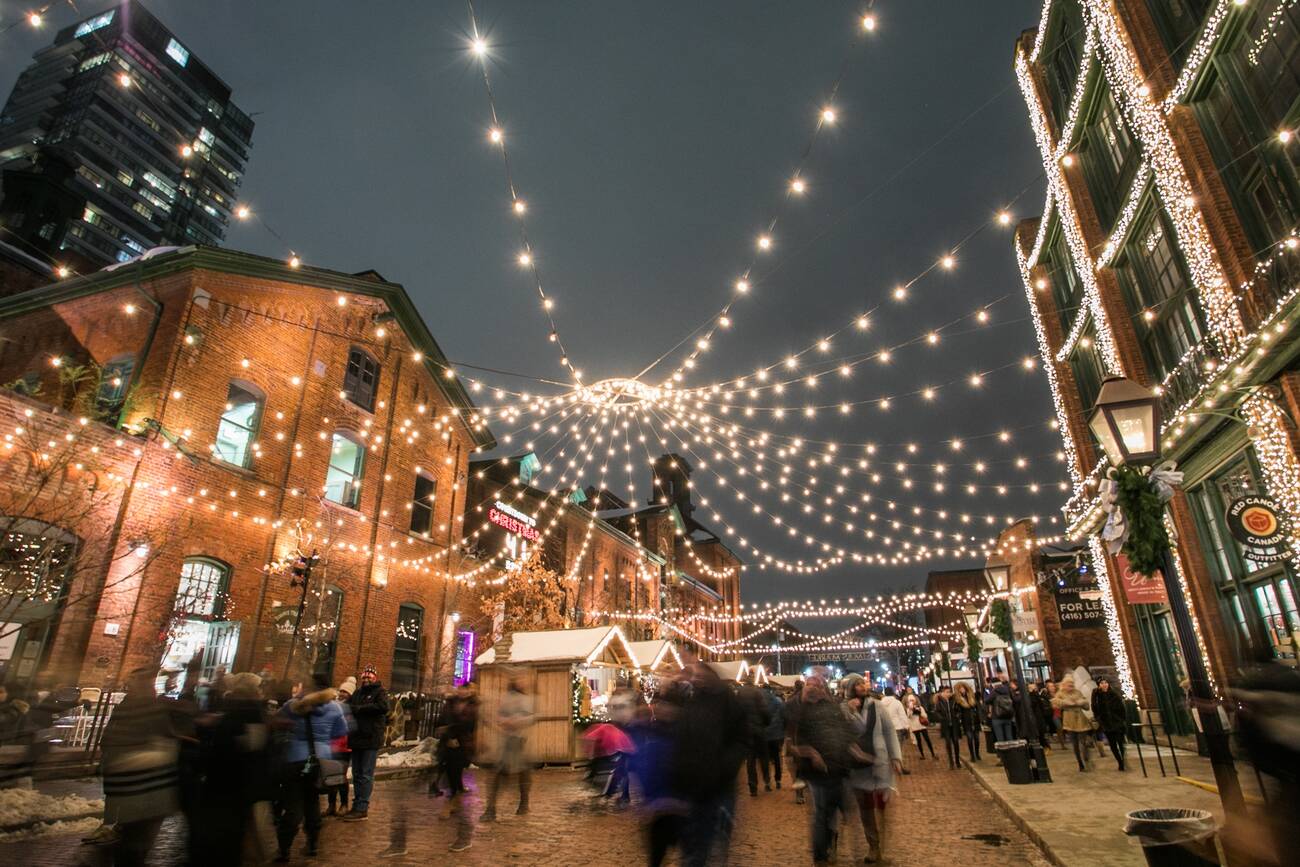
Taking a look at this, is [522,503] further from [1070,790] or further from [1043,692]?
[1070,790]

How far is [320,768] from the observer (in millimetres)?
7309

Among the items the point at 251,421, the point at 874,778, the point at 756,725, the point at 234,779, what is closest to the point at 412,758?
the point at 756,725

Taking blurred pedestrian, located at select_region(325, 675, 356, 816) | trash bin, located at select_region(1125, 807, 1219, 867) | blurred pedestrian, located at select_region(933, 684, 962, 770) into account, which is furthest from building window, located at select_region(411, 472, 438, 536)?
trash bin, located at select_region(1125, 807, 1219, 867)

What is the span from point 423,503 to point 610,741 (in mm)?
13346

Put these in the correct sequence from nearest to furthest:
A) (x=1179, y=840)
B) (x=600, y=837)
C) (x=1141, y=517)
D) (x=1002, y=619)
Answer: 1. (x=1179, y=840)
2. (x=1141, y=517)
3. (x=600, y=837)
4. (x=1002, y=619)

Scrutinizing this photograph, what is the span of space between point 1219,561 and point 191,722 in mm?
15141

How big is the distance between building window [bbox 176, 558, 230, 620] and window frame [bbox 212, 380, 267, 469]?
2.25m

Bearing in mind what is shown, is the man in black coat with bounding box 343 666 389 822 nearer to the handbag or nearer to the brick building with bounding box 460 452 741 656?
the handbag

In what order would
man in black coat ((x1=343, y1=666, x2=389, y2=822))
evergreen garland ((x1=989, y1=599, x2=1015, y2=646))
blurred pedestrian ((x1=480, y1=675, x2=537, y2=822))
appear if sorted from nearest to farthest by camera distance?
blurred pedestrian ((x1=480, y1=675, x2=537, y2=822)), man in black coat ((x1=343, y1=666, x2=389, y2=822)), evergreen garland ((x1=989, y1=599, x2=1015, y2=646))

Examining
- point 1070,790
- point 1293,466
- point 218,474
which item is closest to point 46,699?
point 218,474

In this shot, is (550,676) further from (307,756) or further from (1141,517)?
(1141,517)

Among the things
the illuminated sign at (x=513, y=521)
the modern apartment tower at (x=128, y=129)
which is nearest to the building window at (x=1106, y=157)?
the illuminated sign at (x=513, y=521)

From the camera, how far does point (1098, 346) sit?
16.1m

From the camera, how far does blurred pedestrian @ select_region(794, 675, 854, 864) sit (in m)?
6.05
